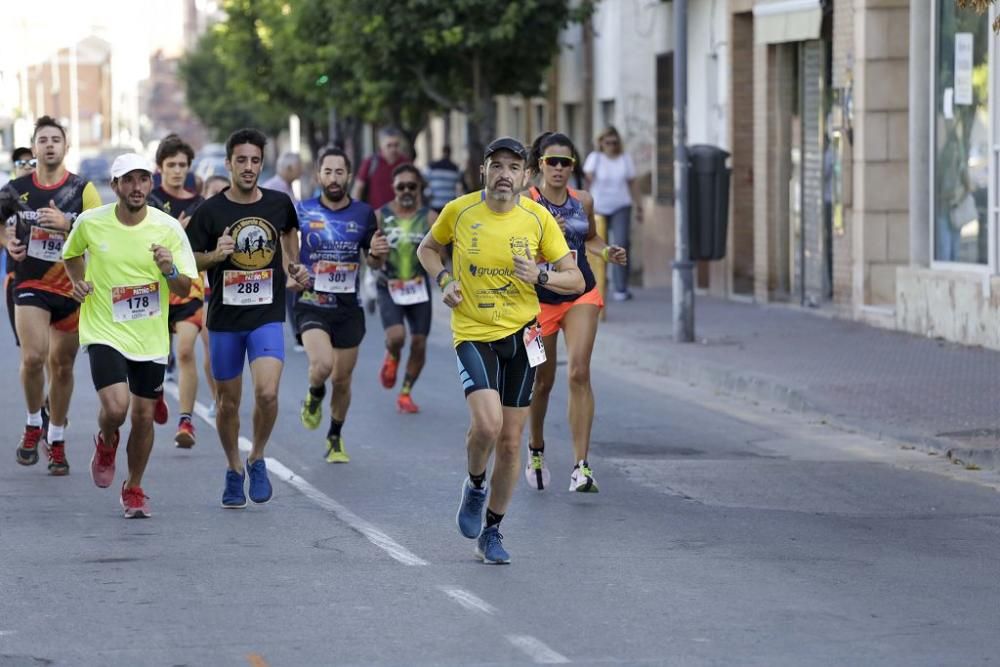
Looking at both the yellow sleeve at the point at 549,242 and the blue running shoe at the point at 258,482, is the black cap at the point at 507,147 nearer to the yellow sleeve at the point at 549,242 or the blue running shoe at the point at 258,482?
the yellow sleeve at the point at 549,242

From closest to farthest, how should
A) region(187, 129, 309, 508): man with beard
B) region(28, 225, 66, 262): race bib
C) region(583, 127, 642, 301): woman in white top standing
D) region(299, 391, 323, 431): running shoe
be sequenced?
region(187, 129, 309, 508): man with beard < region(28, 225, 66, 262): race bib < region(299, 391, 323, 431): running shoe < region(583, 127, 642, 301): woman in white top standing

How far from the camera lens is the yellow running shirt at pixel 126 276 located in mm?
10039

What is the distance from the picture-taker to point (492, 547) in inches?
347

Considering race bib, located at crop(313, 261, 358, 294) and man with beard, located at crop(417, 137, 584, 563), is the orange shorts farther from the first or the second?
man with beard, located at crop(417, 137, 584, 563)

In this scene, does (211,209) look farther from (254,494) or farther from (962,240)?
(962,240)

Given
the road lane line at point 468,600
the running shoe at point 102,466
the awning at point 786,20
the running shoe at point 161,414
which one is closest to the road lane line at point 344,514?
the running shoe at point 161,414

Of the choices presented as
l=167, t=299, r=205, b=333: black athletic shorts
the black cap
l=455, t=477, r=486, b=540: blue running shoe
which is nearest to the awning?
l=167, t=299, r=205, b=333: black athletic shorts

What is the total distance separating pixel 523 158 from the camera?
8781 mm

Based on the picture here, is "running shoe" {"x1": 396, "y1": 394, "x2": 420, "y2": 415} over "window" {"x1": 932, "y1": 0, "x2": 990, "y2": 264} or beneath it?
beneath

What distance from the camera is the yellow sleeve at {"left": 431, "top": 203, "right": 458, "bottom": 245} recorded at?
8.94 m

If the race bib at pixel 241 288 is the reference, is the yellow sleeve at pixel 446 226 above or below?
above

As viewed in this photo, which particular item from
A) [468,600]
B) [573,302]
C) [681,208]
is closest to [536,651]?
[468,600]

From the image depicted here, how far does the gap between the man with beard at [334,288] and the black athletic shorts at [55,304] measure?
131cm

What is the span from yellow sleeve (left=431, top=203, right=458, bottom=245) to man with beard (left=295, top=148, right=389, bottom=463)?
10.5 feet
